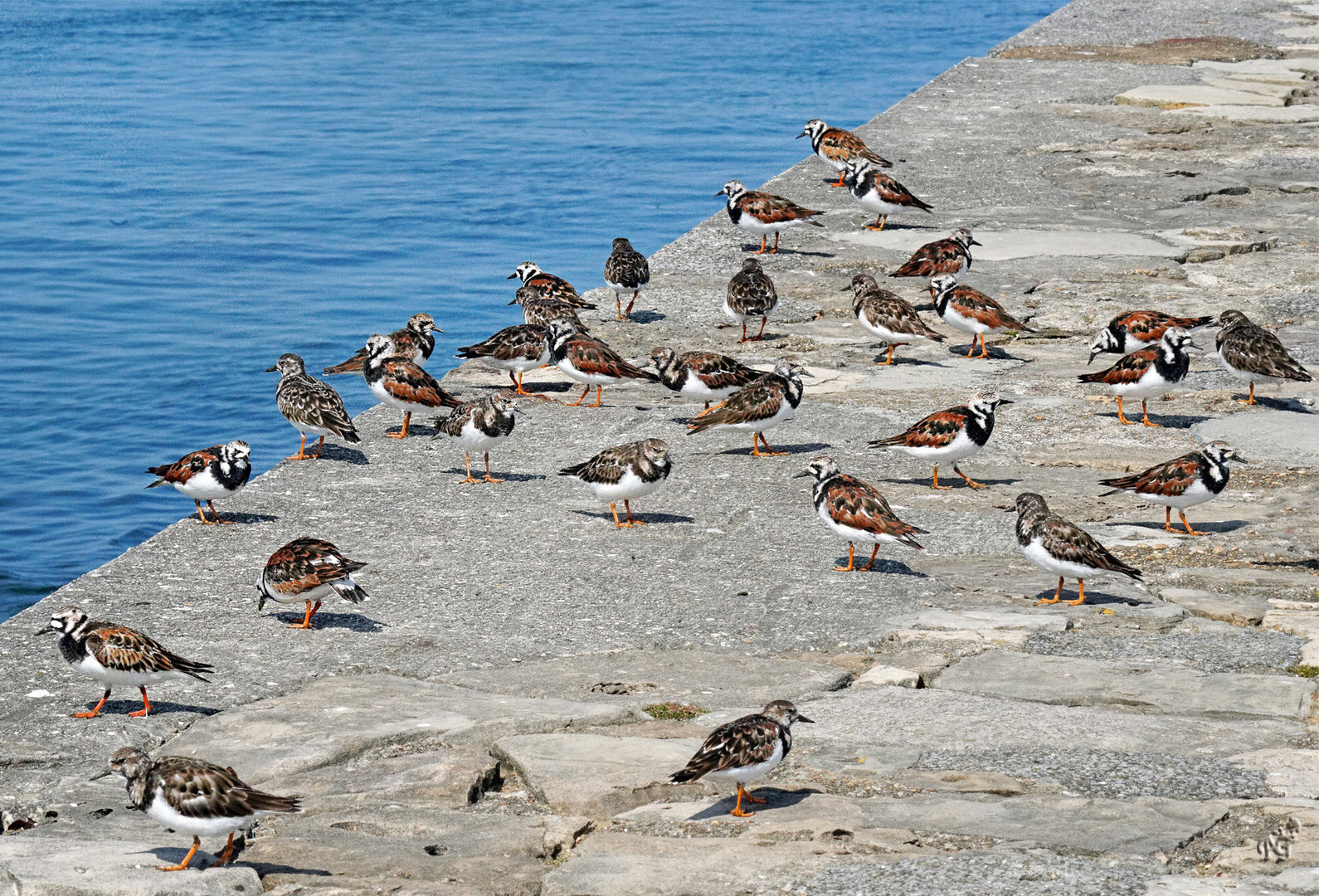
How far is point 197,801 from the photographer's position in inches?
252

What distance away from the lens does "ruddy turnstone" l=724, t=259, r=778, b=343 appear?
47.1ft

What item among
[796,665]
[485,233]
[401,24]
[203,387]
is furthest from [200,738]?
[401,24]

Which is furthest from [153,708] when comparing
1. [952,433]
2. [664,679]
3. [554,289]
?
[554,289]

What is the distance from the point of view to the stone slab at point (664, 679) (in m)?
8.23

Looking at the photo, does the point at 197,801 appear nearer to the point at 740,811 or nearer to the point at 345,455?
the point at 740,811

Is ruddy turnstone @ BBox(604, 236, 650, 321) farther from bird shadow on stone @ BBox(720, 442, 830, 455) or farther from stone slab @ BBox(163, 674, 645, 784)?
stone slab @ BBox(163, 674, 645, 784)

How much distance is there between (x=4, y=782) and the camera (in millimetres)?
7410

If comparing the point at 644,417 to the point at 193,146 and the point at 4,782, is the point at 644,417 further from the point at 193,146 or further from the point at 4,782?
the point at 193,146

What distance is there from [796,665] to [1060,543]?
1705 mm

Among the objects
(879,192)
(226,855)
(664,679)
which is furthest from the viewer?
(879,192)

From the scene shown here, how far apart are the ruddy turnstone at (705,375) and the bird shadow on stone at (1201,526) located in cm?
340

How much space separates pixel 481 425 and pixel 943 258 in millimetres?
5733

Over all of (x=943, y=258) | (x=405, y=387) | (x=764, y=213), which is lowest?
(x=405, y=387)

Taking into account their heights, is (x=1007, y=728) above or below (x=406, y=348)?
below
